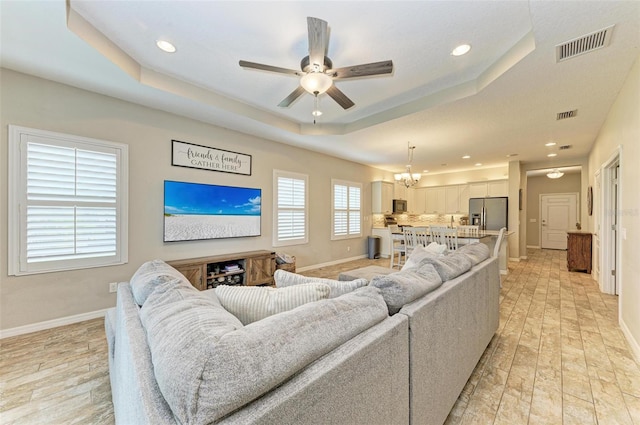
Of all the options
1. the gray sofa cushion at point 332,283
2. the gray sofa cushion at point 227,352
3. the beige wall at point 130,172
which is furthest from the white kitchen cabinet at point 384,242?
the gray sofa cushion at point 227,352

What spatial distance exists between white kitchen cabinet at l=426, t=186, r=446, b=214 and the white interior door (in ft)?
12.2

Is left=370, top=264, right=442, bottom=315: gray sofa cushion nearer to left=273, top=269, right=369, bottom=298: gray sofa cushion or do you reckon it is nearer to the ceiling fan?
left=273, top=269, right=369, bottom=298: gray sofa cushion

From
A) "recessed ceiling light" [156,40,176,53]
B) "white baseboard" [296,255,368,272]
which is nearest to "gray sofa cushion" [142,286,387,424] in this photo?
"recessed ceiling light" [156,40,176,53]

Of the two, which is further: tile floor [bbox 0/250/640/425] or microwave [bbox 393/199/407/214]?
microwave [bbox 393/199/407/214]

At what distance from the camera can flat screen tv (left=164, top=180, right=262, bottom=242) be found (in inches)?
145

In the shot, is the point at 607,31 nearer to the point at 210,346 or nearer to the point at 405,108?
the point at 405,108

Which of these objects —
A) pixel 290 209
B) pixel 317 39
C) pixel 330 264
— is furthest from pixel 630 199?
pixel 330 264

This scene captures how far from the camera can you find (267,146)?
16.0 feet

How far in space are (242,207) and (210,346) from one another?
13.0 ft

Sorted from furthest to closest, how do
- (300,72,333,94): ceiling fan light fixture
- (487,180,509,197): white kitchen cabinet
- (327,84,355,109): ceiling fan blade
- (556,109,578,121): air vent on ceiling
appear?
1. (487,180,509,197): white kitchen cabinet
2. (556,109,578,121): air vent on ceiling
3. (327,84,355,109): ceiling fan blade
4. (300,72,333,94): ceiling fan light fixture

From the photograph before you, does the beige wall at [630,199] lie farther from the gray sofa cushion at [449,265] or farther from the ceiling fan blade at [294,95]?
the ceiling fan blade at [294,95]

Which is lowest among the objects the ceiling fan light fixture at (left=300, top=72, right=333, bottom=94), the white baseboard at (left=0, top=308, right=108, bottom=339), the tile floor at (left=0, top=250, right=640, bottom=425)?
the tile floor at (left=0, top=250, right=640, bottom=425)

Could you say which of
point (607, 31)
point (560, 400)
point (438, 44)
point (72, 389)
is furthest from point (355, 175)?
point (72, 389)

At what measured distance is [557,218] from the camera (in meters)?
8.72
